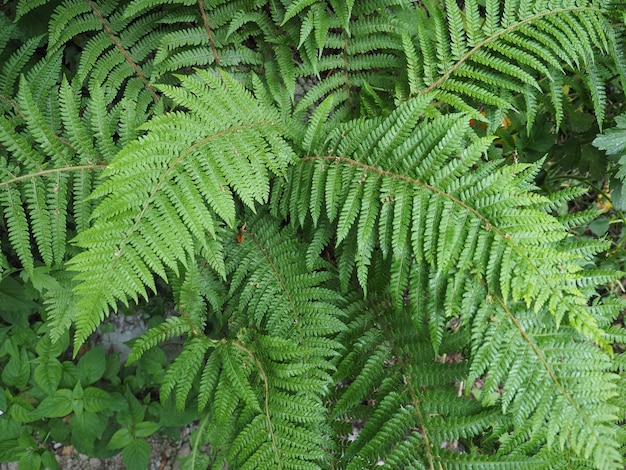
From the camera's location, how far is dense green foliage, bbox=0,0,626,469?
189cm

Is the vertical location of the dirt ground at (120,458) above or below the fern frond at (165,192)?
below

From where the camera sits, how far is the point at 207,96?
206 centimetres

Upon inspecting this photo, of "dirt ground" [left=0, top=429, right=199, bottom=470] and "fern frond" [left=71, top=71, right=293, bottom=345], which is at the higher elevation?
"fern frond" [left=71, top=71, right=293, bottom=345]

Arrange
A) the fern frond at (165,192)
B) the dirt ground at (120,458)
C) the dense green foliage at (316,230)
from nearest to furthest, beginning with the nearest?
the fern frond at (165,192) < the dense green foliage at (316,230) < the dirt ground at (120,458)

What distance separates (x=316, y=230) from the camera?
246cm

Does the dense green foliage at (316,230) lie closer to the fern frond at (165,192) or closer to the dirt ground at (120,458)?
the fern frond at (165,192)

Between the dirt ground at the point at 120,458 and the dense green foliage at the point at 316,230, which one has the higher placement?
the dense green foliage at the point at 316,230

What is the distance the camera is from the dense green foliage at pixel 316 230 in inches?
74.3

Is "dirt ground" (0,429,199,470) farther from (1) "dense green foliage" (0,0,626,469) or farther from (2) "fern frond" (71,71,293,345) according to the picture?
(2) "fern frond" (71,71,293,345)

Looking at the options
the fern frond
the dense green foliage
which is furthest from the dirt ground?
the fern frond

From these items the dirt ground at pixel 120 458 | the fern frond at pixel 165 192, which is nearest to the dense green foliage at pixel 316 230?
the fern frond at pixel 165 192

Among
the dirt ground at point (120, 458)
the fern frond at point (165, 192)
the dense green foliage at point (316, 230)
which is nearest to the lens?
the fern frond at point (165, 192)

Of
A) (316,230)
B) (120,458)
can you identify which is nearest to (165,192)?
(316,230)

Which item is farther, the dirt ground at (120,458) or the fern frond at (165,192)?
the dirt ground at (120,458)
